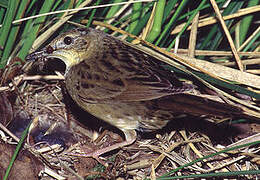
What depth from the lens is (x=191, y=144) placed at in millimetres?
3594

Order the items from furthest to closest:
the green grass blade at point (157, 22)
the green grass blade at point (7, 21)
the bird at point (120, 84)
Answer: the green grass blade at point (157, 22) → the green grass blade at point (7, 21) → the bird at point (120, 84)

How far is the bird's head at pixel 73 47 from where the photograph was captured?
3676mm

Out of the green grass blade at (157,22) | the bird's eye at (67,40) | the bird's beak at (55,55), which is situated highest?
the green grass blade at (157,22)

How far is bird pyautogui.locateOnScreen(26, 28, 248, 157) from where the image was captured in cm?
323

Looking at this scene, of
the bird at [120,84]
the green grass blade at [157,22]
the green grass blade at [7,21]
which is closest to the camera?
the bird at [120,84]

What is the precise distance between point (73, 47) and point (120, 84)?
2.27ft

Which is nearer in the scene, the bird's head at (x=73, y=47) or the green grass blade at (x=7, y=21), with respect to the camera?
the green grass blade at (x=7, y=21)

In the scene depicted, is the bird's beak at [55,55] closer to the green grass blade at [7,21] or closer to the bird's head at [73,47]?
the bird's head at [73,47]

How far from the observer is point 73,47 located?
379cm

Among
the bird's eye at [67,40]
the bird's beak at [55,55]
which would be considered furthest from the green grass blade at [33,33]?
the bird's eye at [67,40]

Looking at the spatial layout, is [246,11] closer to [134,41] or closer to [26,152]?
[134,41]

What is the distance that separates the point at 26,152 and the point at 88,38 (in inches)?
46.3

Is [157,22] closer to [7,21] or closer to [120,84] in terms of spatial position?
[120,84]

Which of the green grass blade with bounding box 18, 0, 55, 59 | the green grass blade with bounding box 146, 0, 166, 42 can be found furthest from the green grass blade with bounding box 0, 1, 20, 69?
the green grass blade with bounding box 146, 0, 166, 42
